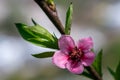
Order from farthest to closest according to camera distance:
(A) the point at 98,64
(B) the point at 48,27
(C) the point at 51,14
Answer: (B) the point at 48,27 → (A) the point at 98,64 → (C) the point at 51,14

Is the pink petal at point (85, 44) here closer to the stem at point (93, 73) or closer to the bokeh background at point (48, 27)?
the stem at point (93, 73)

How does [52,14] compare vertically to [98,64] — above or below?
above

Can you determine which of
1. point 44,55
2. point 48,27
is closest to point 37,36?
point 44,55

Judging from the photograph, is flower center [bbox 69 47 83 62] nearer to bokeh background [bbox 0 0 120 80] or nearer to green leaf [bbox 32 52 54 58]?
green leaf [bbox 32 52 54 58]

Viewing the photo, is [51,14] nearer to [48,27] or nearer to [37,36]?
[37,36]

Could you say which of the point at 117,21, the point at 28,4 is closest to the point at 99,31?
the point at 117,21

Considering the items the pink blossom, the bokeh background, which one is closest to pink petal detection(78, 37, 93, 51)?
the pink blossom

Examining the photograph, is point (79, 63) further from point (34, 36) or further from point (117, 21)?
point (117, 21)
